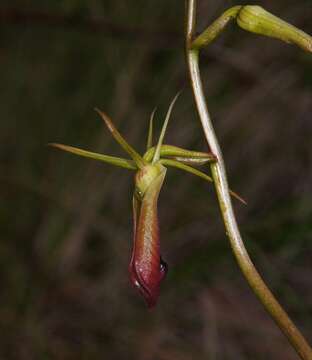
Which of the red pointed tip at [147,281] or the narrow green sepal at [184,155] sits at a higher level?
the narrow green sepal at [184,155]

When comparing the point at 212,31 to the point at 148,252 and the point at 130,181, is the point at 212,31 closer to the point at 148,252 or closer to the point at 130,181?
the point at 148,252

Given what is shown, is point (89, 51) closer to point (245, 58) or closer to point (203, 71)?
point (203, 71)

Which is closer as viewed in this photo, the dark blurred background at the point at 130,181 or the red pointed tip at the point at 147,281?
the red pointed tip at the point at 147,281

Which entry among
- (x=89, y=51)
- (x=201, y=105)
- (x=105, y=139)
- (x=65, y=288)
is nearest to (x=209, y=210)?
(x=105, y=139)

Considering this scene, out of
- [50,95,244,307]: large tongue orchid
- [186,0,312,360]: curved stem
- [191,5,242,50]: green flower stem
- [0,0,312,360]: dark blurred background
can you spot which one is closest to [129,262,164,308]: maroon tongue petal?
[50,95,244,307]: large tongue orchid

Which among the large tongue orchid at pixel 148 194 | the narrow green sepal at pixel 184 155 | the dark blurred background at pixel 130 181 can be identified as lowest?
the dark blurred background at pixel 130 181

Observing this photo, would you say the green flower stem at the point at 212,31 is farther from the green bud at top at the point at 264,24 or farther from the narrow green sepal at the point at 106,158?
the narrow green sepal at the point at 106,158

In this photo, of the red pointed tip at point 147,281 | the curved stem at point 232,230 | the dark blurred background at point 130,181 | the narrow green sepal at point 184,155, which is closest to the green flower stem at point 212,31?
the curved stem at point 232,230
